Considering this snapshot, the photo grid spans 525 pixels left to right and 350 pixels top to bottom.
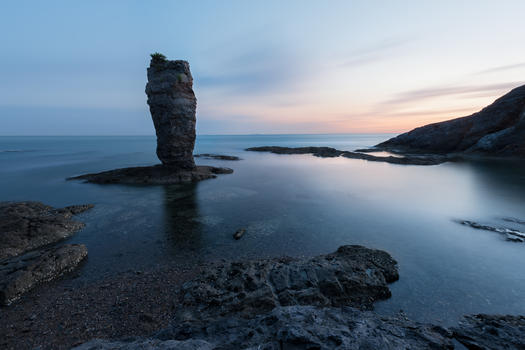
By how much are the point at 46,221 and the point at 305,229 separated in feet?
58.9

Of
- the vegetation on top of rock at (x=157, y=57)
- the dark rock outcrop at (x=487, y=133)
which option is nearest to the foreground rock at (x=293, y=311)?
the vegetation on top of rock at (x=157, y=57)

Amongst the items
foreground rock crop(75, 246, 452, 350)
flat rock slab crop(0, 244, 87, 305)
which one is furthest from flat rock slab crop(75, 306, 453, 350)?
flat rock slab crop(0, 244, 87, 305)

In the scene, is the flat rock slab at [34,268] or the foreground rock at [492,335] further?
the flat rock slab at [34,268]

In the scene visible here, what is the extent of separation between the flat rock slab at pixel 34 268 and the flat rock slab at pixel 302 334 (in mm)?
5777

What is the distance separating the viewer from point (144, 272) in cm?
1077

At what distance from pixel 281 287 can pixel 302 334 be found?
11.9 ft

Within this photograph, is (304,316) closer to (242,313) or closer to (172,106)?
(242,313)

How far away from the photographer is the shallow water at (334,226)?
9.82 metres

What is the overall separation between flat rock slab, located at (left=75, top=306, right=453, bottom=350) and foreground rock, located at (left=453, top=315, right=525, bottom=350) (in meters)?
0.64

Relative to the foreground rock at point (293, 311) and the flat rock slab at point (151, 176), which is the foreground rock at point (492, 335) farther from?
the flat rock slab at point (151, 176)

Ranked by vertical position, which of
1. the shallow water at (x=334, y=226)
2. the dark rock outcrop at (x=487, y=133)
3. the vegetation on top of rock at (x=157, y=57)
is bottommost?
the shallow water at (x=334, y=226)

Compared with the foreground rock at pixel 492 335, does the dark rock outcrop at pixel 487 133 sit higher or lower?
higher

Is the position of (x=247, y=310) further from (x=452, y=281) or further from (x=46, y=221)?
(x=46, y=221)

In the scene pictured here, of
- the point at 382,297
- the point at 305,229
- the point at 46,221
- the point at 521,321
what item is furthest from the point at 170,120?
the point at 521,321
